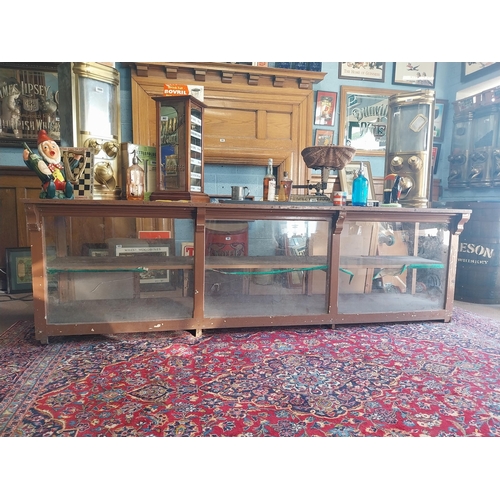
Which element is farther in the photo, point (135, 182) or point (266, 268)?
point (266, 268)

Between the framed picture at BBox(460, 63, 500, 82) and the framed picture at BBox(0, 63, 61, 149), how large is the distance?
14.6ft

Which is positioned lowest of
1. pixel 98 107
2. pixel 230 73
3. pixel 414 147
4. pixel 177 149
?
pixel 177 149

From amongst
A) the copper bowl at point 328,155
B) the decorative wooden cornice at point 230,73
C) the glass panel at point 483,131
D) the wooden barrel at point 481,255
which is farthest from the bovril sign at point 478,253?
the decorative wooden cornice at point 230,73

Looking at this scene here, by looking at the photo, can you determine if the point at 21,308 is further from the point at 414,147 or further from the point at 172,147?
the point at 414,147

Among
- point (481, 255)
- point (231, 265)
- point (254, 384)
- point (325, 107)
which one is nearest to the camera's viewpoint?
point (254, 384)

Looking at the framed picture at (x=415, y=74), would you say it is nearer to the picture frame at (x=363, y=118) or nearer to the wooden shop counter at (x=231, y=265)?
the picture frame at (x=363, y=118)

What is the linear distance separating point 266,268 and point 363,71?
284 cm

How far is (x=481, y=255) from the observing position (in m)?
3.77

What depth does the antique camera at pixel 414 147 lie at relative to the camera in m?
3.37

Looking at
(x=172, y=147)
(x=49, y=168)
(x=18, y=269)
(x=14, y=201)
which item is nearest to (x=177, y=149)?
(x=172, y=147)

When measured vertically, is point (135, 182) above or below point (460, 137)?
below

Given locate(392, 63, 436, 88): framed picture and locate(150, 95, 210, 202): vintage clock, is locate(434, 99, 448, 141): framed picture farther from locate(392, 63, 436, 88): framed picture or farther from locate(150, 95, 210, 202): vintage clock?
locate(150, 95, 210, 202): vintage clock

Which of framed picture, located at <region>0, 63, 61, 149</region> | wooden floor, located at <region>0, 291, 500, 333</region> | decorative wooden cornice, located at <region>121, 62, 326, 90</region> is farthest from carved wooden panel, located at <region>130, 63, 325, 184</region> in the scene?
wooden floor, located at <region>0, 291, 500, 333</region>

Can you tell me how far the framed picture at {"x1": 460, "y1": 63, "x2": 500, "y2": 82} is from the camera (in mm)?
4145
